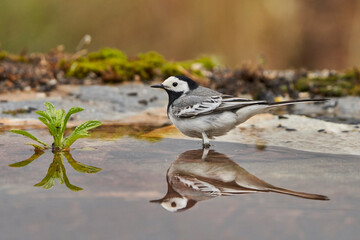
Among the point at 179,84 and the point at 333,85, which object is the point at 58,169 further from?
the point at 333,85

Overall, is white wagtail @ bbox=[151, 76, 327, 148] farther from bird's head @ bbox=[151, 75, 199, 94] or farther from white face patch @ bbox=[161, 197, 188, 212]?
white face patch @ bbox=[161, 197, 188, 212]

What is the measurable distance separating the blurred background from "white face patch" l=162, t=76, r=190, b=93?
761 cm

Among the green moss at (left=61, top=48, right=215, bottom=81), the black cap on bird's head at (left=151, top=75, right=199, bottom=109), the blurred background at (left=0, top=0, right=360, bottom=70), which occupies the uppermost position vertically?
the blurred background at (left=0, top=0, right=360, bottom=70)

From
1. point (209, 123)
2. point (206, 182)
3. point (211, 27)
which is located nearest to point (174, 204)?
point (206, 182)

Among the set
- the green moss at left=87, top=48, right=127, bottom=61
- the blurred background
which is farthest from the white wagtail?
the blurred background

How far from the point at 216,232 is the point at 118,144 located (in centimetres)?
214

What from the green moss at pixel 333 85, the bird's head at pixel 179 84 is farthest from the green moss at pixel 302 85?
the bird's head at pixel 179 84

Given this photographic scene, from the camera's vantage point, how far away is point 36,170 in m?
3.23

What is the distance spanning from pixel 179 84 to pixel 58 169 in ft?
5.51

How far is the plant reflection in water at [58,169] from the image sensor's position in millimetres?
2885

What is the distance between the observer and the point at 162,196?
8.74 feet

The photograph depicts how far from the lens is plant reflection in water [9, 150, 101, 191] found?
2885 mm

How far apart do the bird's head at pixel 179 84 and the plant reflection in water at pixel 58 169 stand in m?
1.24

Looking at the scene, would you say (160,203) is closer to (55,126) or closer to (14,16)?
(55,126)
